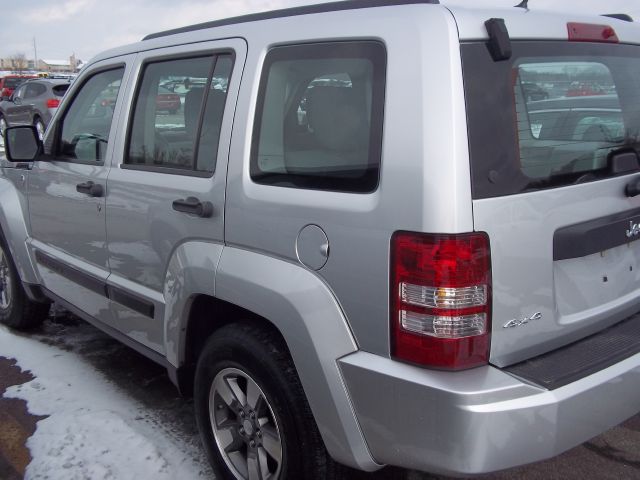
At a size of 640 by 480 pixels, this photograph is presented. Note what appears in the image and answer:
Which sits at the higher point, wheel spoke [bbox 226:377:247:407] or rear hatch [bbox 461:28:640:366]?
rear hatch [bbox 461:28:640:366]

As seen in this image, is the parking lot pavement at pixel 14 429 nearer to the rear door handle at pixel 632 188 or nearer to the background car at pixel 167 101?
the background car at pixel 167 101

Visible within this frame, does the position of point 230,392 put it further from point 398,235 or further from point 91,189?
point 91,189

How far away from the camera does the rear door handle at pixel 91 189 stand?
3.19m

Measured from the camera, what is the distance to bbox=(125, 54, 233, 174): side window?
2.63 meters

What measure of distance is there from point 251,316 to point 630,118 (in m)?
1.69

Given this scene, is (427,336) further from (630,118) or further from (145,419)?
(145,419)

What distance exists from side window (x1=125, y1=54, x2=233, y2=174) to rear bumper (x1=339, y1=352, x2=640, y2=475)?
45.4 inches

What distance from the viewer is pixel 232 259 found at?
2.36 m

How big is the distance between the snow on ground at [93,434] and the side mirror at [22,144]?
130 cm

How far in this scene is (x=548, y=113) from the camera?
2.19 meters

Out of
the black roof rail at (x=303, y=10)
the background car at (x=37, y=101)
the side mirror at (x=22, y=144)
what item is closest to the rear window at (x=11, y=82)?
the background car at (x=37, y=101)

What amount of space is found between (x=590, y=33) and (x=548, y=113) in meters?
0.37

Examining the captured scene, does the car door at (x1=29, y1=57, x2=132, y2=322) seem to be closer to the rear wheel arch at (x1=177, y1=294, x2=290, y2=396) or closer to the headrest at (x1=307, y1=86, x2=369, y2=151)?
the rear wheel arch at (x1=177, y1=294, x2=290, y2=396)

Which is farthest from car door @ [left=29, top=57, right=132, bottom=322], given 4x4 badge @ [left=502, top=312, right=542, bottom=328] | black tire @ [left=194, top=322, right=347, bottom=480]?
4x4 badge @ [left=502, top=312, right=542, bottom=328]
